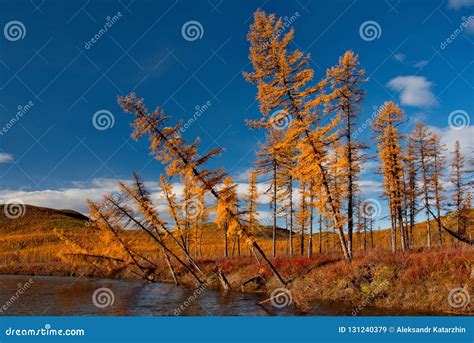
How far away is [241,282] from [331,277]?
8.22 meters

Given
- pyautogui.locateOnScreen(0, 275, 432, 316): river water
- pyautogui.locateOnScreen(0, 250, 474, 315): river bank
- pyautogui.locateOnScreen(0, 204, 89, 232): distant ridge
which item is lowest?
pyautogui.locateOnScreen(0, 275, 432, 316): river water

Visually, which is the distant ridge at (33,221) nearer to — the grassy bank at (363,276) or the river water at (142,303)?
the grassy bank at (363,276)

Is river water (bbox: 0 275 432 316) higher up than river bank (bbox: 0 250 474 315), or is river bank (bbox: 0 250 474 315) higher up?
river bank (bbox: 0 250 474 315)

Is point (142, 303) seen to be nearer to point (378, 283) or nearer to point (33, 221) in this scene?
point (378, 283)

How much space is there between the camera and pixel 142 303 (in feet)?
74.3

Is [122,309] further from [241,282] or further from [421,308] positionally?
[421,308]

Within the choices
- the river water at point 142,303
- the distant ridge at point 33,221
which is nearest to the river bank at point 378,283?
the river water at point 142,303

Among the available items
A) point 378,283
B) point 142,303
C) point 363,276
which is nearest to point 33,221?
point 142,303

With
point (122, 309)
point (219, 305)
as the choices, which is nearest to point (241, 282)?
point (219, 305)

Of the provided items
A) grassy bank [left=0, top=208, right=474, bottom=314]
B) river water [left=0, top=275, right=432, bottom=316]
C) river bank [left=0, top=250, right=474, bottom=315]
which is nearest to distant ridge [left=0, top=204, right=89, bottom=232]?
grassy bank [left=0, top=208, right=474, bottom=314]

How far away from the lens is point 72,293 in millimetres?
27828

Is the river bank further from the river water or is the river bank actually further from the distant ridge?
the distant ridge

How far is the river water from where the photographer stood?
741 inches

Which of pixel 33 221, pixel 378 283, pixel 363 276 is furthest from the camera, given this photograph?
pixel 33 221
